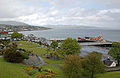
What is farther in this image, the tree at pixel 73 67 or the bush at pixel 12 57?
the bush at pixel 12 57

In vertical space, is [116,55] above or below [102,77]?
above

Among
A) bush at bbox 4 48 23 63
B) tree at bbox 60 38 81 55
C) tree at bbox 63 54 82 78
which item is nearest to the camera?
tree at bbox 63 54 82 78

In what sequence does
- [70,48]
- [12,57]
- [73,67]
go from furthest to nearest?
[70,48], [12,57], [73,67]

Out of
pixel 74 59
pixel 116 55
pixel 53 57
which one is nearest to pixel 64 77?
pixel 74 59

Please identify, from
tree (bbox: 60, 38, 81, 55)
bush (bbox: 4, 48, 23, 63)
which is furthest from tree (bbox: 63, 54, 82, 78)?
bush (bbox: 4, 48, 23, 63)

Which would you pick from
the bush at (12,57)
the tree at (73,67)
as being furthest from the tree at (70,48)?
the bush at (12,57)

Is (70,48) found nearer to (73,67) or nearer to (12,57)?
(73,67)

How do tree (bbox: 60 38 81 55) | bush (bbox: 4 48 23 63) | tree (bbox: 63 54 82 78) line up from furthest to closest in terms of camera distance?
tree (bbox: 60 38 81 55) < bush (bbox: 4 48 23 63) < tree (bbox: 63 54 82 78)

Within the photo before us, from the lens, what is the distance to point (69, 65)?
77.0 feet

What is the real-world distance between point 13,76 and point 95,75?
63.4 feet

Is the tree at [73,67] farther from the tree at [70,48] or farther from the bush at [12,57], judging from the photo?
the bush at [12,57]

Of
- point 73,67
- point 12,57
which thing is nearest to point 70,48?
point 73,67

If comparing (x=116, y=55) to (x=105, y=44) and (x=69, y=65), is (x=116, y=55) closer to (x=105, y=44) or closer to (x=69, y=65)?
(x=69, y=65)

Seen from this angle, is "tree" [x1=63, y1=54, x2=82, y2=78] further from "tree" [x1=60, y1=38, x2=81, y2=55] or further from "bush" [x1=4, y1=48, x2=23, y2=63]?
"bush" [x1=4, y1=48, x2=23, y2=63]
